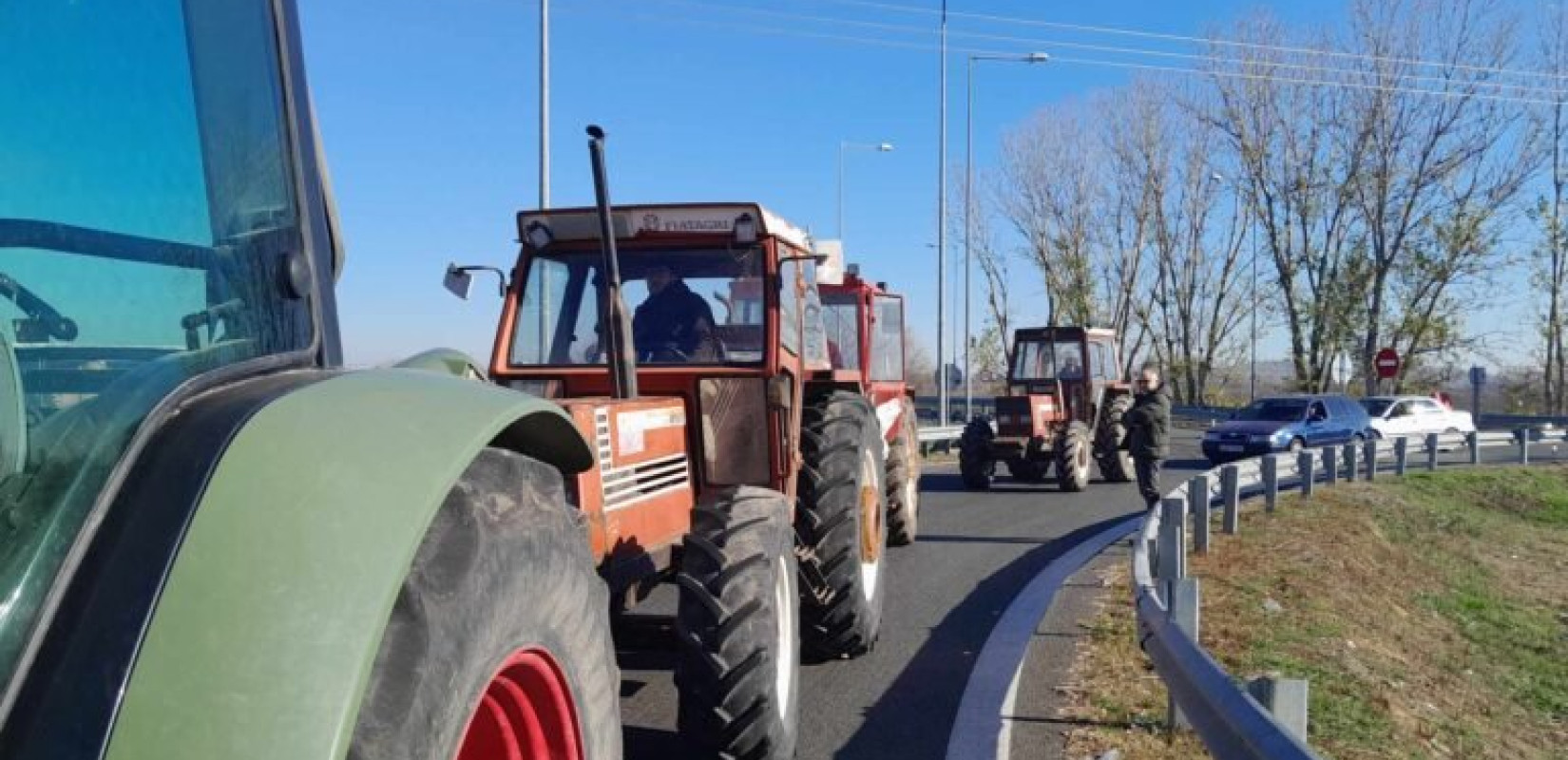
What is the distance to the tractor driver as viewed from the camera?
6133 millimetres

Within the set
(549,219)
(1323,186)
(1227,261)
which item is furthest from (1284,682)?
(1227,261)

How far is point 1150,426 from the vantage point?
1317 cm

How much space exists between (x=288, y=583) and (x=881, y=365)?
11.4 meters

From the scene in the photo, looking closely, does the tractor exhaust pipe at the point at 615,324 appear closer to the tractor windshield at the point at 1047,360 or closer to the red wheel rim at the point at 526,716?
the red wheel rim at the point at 526,716

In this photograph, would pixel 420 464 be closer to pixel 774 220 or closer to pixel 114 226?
pixel 114 226

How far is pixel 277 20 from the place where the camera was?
2.36 m

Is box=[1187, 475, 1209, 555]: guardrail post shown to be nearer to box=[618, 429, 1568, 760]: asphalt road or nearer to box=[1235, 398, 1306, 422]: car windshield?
box=[618, 429, 1568, 760]: asphalt road

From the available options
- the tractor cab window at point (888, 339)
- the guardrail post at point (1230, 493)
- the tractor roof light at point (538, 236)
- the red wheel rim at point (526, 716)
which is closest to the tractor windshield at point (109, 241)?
the red wheel rim at point (526, 716)

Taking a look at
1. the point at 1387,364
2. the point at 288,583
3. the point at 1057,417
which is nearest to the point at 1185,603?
the point at 288,583

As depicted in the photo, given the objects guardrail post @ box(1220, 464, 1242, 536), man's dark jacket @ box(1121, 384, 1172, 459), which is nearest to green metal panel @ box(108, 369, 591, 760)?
guardrail post @ box(1220, 464, 1242, 536)

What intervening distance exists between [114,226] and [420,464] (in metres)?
0.58

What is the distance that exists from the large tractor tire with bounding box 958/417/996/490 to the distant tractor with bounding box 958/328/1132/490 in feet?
0.04

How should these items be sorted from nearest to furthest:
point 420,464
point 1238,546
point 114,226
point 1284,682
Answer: point 114,226 < point 420,464 < point 1284,682 < point 1238,546

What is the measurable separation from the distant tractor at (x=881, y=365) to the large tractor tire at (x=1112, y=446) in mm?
7552
